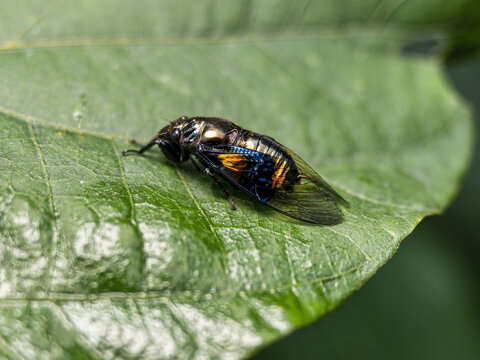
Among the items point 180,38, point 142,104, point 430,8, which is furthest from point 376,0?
point 142,104

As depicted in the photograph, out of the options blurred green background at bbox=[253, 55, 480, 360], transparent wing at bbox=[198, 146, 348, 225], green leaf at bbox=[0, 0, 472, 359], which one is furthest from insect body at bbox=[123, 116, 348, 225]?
blurred green background at bbox=[253, 55, 480, 360]

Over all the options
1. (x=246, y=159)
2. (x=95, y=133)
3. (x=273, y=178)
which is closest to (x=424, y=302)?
(x=273, y=178)

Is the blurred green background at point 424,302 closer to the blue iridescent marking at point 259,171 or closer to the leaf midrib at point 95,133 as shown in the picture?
the leaf midrib at point 95,133

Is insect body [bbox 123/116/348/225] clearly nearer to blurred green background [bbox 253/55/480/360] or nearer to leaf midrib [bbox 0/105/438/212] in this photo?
leaf midrib [bbox 0/105/438/212]

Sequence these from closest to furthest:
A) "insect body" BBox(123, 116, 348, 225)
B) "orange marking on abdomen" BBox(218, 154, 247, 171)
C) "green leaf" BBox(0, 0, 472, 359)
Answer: "green leaf" BBox(0, 0, 472, 359) < "insect body" BBox(123, 116, 348, 225) < "orange marking on abdomen" BBox(218, 154, 247, 171)

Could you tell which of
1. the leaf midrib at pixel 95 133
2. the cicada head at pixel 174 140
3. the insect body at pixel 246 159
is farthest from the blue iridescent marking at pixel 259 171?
the leaf midrib at pixel 95 133
